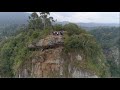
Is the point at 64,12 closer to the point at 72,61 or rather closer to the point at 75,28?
the point at 75,28

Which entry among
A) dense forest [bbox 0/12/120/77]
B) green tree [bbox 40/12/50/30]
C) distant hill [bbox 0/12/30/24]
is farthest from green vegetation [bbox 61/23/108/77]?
distant hill [bbox 0/12/30/24]

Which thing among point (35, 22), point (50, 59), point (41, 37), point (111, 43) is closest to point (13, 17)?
point (35, 22)

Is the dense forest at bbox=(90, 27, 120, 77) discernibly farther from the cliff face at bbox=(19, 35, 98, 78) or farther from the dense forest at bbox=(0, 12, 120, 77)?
the cliff face at bbox=(19, 35, 98, 78)

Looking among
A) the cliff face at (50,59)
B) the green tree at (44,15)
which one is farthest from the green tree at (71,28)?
the green tree at (44,15)

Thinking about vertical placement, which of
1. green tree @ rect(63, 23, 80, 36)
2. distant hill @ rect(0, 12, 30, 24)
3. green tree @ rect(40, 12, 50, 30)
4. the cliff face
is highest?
green tree @ rect(40, 12, 50, 30)

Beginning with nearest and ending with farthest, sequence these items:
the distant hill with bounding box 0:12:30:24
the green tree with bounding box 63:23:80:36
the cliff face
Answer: the distant hill with bounding box 0:12:30:24
the cliff face
the green tree with bounding box 63:23:80:36
